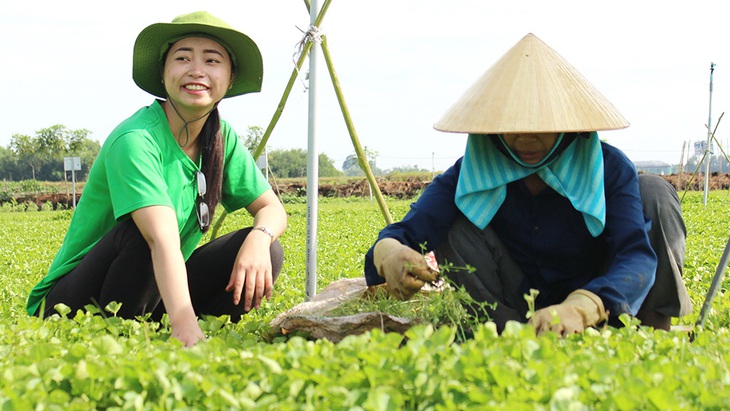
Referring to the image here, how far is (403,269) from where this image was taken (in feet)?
8.55

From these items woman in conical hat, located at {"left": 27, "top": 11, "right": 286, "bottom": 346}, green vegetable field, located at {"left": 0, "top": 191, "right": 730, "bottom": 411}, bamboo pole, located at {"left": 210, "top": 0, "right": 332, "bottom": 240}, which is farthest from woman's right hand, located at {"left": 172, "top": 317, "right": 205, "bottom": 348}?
bamboo pole, located at {"left": 210, "top": 0, "right": 332, "bottom": 240}

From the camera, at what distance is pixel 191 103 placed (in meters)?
2.93

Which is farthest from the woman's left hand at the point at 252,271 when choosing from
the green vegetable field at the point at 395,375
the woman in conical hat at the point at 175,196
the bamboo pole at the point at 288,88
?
the bamboo pole at the point at 288,88

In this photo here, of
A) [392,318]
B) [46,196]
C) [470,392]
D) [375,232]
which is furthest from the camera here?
[46,196]

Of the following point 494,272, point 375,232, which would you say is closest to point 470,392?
point 494,272

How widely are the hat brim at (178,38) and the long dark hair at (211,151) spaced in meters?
0.25

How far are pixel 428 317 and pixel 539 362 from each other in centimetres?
114

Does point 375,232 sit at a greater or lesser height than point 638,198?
lesser

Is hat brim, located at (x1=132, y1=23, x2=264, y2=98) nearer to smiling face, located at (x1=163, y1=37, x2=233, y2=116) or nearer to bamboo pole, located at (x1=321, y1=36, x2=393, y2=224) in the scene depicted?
smiling face, located at (x1=163, y1=37, x2=233, y2=116)

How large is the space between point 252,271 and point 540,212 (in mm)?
1083

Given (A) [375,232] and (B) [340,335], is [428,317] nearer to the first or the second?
(B) [340,335]

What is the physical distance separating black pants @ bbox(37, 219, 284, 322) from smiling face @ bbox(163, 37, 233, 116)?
0.52 metres

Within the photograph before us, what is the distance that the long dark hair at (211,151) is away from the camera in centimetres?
312

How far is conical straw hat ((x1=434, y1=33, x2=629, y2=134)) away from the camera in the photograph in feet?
8.23
